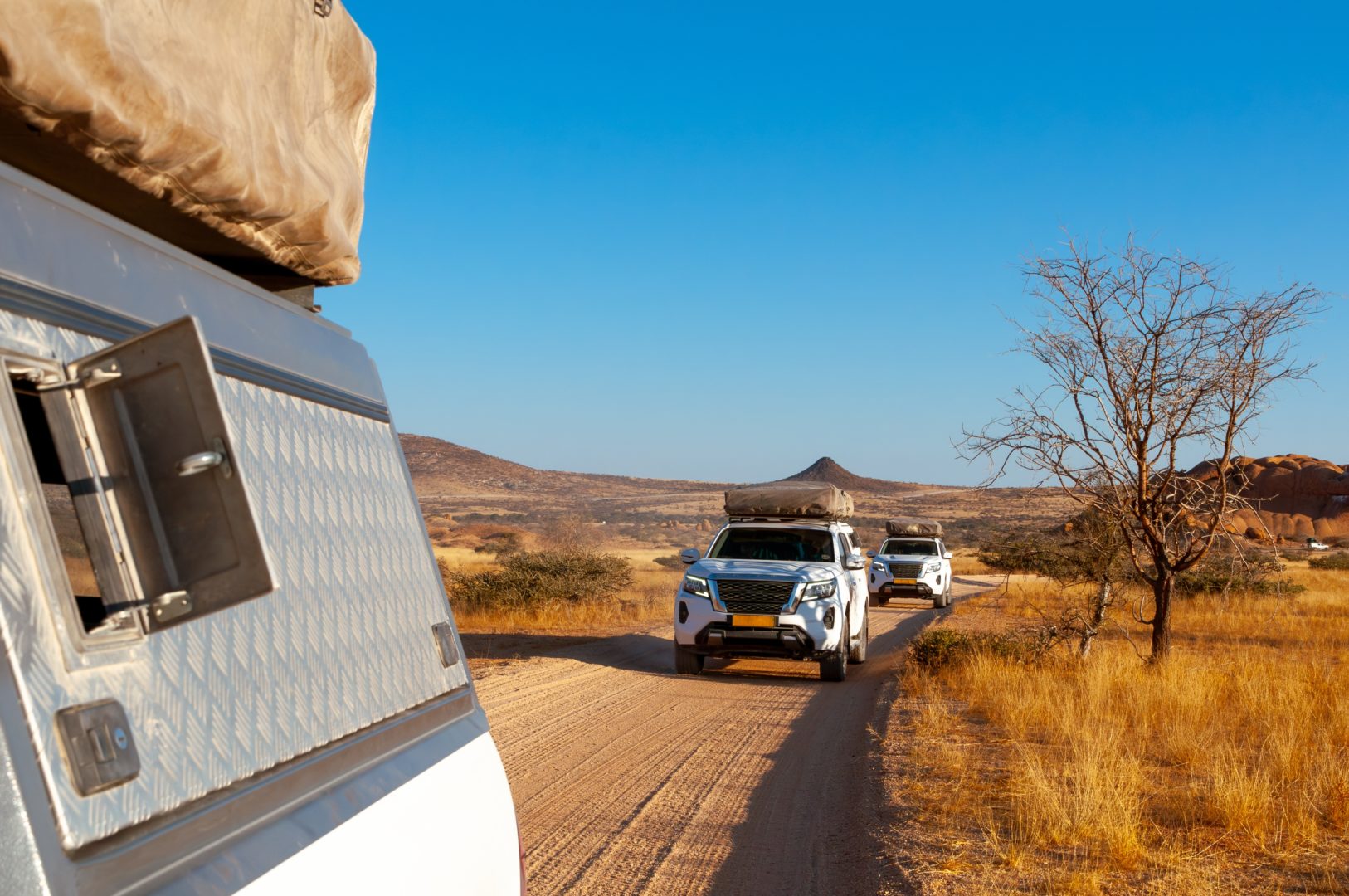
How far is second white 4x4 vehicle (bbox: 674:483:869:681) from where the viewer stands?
13570 mm

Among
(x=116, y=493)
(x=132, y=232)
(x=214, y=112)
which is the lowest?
(x=116, y=493)

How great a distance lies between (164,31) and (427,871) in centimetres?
150

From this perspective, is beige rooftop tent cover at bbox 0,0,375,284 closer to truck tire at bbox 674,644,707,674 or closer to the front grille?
the front grille

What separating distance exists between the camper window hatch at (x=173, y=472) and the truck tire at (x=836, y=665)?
12.7 meters

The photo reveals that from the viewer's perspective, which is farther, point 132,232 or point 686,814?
point 686,814

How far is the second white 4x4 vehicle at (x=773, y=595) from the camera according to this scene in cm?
1357

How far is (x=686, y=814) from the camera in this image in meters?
7.19

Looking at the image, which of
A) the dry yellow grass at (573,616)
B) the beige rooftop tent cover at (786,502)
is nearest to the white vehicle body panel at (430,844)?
the beige rooftop tent cover at (786,502)

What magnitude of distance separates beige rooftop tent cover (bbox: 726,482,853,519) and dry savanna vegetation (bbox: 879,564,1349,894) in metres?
2.11

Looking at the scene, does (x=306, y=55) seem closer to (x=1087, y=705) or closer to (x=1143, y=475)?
(x=1087, y=705)

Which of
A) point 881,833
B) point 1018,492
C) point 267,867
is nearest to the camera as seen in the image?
point 267,867

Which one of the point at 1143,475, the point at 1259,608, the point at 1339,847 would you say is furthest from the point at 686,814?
the point at 1259,608

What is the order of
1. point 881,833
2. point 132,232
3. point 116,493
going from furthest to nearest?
point 881,833 < point 132,232 < point 116,493

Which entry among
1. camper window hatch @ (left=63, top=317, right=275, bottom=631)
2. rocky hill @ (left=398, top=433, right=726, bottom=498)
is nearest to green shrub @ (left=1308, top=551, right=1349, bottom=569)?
camper window hatch @ (left=63, top=317, right=275, bottom=631)
